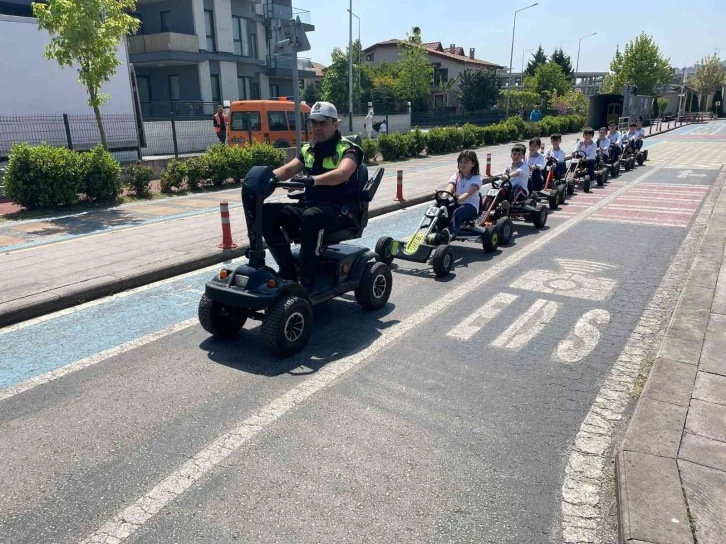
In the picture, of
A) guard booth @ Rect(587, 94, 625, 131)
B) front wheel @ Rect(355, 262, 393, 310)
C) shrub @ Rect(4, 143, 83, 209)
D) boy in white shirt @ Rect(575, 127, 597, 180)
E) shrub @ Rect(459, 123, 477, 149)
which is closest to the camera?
front wheel @ Rect(355, 262, 393, 310)

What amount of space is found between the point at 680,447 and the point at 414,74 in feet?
176

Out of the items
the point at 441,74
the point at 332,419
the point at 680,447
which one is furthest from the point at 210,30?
the point at 441,74

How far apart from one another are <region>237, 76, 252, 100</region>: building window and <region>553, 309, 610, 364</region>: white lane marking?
3302 cm

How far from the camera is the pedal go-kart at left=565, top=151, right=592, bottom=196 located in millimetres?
14359

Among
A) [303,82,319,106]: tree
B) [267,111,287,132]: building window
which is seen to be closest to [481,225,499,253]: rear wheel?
[267,111,287,132]: building window

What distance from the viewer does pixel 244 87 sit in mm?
35531

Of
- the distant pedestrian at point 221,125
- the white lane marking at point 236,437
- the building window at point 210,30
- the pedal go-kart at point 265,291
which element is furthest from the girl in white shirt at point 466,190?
the building window at point 210,30

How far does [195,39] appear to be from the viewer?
30.3 m

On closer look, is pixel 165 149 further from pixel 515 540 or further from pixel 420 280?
pixel 515 540

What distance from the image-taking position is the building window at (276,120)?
66.7ft

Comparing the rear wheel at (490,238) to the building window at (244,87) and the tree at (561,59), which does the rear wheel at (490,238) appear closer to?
the building window at (244,87)

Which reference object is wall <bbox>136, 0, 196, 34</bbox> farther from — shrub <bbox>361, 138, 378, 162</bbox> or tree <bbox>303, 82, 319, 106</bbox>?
tree <bbox>303, 82, 319, 106</bbox>

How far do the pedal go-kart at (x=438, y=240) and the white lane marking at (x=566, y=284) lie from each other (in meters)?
0.91

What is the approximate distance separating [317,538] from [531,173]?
9.46m
